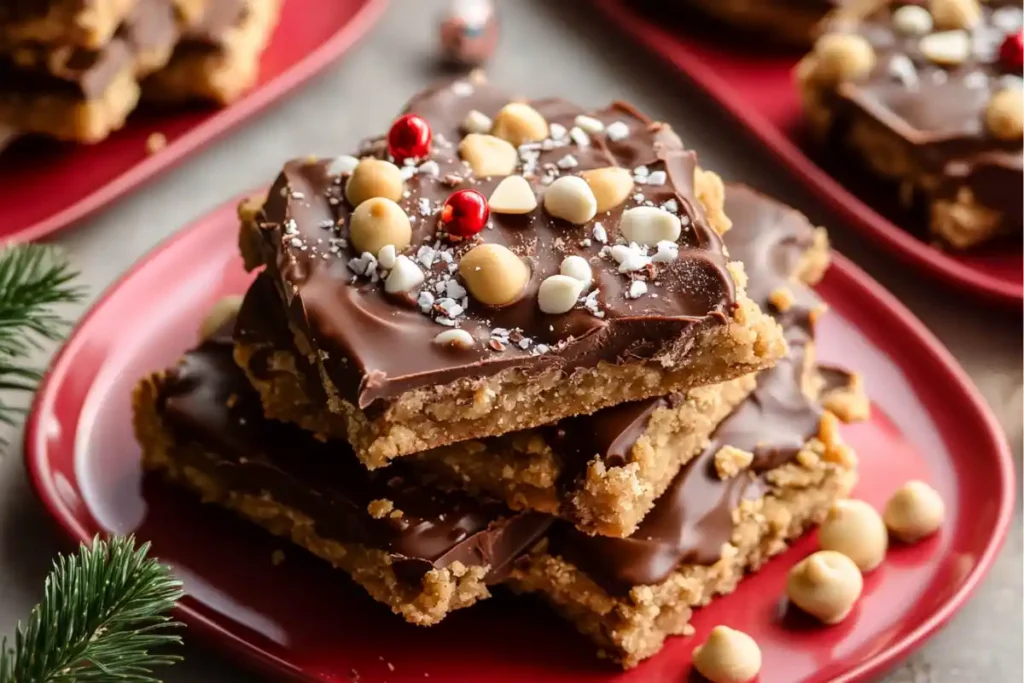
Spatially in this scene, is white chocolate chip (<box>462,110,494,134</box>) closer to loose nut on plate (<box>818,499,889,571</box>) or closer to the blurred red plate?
the blurred red plate

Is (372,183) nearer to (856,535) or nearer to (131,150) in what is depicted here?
(856,535)

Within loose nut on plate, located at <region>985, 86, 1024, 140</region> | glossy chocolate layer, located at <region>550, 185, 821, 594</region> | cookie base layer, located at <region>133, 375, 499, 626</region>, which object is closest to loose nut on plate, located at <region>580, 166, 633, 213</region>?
glossy chocolate layer, located at <region>550, 185, 821, 594</region>

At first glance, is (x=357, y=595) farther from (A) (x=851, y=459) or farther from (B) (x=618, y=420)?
(A) (x=851, y=459)

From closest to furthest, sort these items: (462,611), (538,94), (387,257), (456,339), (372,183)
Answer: (456,339)
(387,257)
(372,183)
(462,611)
(538,94)

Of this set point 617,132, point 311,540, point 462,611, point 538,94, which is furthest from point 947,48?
point 311,540

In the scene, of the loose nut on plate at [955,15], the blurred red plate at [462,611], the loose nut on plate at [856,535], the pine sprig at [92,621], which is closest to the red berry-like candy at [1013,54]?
the loose nut on plate at [955,15]

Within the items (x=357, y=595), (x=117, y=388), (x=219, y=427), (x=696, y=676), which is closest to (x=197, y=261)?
(x=117, y=388)
